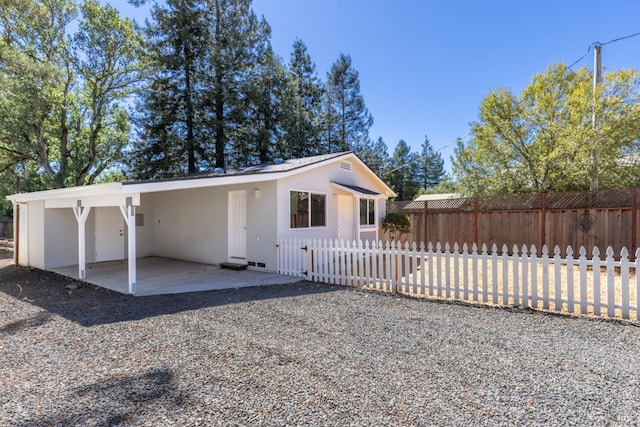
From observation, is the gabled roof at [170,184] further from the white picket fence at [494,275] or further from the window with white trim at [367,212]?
the window with white trim at [367,212]

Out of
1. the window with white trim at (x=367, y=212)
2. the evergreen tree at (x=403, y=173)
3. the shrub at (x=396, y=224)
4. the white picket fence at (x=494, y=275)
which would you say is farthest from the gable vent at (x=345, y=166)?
the evergreen tree at (x=403, y=173)

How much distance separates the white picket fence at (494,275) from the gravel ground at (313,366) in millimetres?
361

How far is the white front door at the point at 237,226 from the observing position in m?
9.62

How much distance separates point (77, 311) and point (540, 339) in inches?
279

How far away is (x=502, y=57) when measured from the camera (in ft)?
47.9

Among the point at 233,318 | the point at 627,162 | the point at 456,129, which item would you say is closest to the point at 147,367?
the point at 233,318

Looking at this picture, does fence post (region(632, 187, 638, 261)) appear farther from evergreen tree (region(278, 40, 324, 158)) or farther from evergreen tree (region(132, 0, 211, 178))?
evergreen tree (region(132, 0, 211, 178))

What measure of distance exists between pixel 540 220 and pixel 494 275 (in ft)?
21.6

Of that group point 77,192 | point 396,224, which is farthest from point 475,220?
point 77,192

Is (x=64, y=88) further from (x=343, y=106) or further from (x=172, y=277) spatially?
(x=343, y=106)

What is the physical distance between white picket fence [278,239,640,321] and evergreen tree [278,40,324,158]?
46.6 feet

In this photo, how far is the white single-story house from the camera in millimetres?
8625

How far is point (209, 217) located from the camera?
10.3m

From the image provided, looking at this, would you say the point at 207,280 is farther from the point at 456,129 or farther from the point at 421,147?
the point at 421,147
